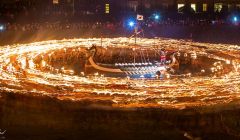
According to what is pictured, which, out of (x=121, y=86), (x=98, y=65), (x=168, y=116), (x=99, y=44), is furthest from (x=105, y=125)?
(x=99, y=44)

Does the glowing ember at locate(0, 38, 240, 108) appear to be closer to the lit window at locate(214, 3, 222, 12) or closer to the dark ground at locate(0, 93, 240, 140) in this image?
the dark ground at locate(0, 93, 240, 140)

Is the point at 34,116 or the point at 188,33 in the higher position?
the point at 188,33

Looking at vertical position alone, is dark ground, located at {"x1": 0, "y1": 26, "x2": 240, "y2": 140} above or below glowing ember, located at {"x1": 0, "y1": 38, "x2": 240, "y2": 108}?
below

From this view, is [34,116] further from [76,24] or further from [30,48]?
[76,24]

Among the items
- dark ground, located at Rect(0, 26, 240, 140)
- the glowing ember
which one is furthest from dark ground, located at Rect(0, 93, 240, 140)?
the glowing ember

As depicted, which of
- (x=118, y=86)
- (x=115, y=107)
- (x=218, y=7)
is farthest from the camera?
(x=218, y=7)

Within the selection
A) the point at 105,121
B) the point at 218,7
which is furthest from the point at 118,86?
the point at 218,7

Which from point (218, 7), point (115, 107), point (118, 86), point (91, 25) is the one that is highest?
point (218, 7)

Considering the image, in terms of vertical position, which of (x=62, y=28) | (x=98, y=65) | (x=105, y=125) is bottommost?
(x=105, y=125)

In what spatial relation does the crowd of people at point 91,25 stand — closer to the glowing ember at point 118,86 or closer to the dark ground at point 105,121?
the glowing ember at point 118,86

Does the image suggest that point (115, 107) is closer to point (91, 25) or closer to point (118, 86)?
point (118, 86)

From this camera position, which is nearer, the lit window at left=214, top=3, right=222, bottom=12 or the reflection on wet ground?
the reflection on wet ground
